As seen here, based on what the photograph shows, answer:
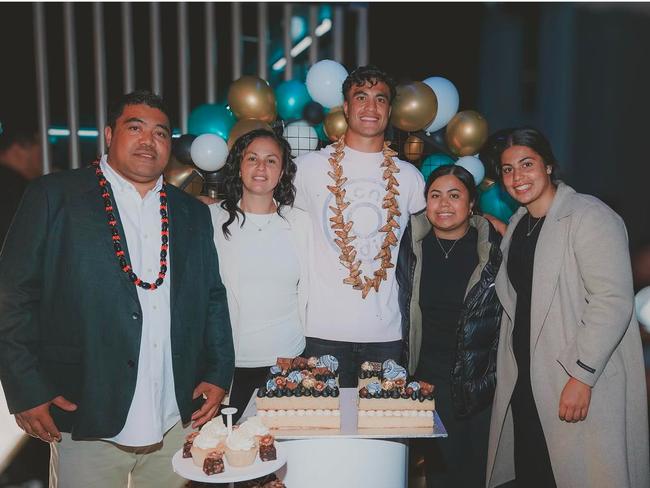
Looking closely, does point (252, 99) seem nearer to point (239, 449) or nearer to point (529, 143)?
point (529, 143)

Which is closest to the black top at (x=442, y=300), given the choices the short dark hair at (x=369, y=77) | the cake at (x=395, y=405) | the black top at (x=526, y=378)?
the black top at (x=526, y=378)

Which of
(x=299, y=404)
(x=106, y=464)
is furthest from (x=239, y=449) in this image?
(x=106, y=464)

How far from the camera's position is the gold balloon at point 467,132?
3.85 metres

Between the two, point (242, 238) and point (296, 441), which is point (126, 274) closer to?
point (242, 238)

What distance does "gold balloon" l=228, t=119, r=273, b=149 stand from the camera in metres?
3.57

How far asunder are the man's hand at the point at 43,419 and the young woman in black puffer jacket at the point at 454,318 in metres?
1.62

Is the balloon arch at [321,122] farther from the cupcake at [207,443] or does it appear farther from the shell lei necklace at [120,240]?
the cupcake at [207,443]

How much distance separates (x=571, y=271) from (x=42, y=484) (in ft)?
10.2

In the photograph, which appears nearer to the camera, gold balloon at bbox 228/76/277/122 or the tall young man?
the tall young man

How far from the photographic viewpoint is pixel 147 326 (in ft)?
6.62

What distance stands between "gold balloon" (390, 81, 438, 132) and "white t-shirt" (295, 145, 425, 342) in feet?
2.46

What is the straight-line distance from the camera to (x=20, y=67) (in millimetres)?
5719

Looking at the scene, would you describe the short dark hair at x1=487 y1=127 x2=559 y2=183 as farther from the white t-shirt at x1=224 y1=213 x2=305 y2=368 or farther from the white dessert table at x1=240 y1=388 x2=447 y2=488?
the white dessert table at x1=240 y1=388 x2=447 y2=488

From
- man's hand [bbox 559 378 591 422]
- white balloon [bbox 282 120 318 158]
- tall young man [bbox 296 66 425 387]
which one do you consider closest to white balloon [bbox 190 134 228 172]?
white balloon [bbox 282 120 318 158]
